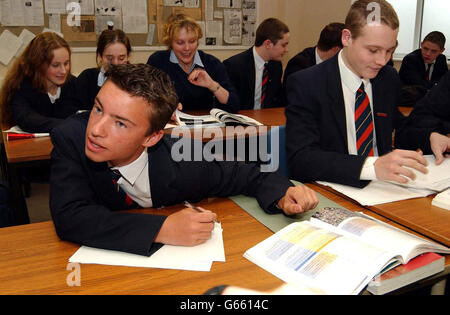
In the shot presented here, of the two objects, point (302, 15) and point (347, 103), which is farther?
point (302, 15)

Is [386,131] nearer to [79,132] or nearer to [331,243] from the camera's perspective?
[331,243]

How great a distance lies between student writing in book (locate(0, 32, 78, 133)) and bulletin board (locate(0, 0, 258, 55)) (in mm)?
1398

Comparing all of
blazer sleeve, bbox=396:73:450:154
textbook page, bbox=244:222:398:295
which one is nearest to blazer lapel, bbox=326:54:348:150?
blazer sleeve, bbox=396:73:450:154

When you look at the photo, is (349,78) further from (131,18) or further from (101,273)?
(131,18)

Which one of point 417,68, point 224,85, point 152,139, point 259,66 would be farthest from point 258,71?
point 152,139

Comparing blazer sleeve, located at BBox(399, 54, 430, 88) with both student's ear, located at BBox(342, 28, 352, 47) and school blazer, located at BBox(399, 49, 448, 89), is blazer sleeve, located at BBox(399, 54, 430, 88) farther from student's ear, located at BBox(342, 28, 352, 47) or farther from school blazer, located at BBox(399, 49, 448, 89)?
student's ear, located at BBox(342, 28, 352, 47)

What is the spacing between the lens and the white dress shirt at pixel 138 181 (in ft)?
4.04

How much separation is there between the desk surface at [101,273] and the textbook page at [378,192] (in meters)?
0.41

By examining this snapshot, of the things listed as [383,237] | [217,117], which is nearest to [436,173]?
[383,237]

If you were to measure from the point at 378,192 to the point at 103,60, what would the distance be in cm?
236

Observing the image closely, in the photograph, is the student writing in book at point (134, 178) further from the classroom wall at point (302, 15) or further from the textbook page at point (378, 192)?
the classroom wall at point (302, 15)

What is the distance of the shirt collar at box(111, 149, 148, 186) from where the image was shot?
4.02ft

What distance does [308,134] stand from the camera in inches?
63.4

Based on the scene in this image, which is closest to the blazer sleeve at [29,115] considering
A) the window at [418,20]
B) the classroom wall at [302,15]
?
the classroom wall at [302,15]
